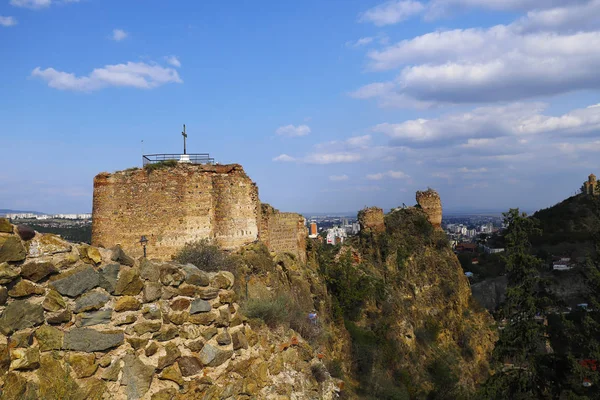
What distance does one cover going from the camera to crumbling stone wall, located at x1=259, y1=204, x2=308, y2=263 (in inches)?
690

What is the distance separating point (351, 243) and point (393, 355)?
8.14 meters

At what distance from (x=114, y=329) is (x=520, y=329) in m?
13.2

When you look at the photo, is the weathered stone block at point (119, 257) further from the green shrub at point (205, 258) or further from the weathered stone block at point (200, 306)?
the green shrub at point (205, 258)

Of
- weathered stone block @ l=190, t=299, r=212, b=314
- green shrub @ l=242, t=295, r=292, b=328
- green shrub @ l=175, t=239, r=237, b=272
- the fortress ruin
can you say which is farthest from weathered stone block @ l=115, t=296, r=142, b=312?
the fortress ruin

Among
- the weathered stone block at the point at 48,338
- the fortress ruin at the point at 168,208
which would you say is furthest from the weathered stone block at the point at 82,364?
the fortress ruin at the point at 168,208

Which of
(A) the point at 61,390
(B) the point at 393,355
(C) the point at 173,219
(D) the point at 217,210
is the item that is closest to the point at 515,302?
(B) the point at 393,355

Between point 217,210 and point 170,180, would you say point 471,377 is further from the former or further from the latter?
point 170,180

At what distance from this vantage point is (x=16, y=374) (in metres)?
3.83

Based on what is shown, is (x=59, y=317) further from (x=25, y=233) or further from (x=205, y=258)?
(x=205, y=258)

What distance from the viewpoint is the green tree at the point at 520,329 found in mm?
13273

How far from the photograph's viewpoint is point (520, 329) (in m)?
14.0

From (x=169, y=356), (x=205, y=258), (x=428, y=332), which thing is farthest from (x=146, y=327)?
(x=428, y=332)

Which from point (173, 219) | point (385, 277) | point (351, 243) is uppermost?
point (173, 219)

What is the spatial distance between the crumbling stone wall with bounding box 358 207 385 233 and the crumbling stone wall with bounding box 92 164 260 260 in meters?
13.1
